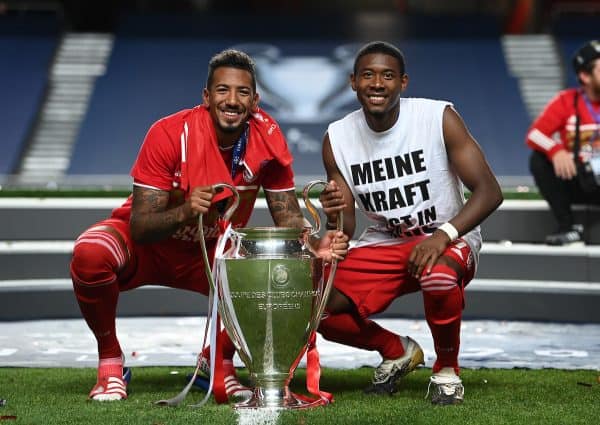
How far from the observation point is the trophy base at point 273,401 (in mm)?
4074

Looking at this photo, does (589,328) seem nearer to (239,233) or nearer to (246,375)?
(246,375)

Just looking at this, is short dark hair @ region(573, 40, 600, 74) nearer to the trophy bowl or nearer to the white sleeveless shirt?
the white sleeveless shirt

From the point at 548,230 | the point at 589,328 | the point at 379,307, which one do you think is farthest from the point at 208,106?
the point at 548,230

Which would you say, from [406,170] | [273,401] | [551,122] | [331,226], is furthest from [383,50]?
[551,122]

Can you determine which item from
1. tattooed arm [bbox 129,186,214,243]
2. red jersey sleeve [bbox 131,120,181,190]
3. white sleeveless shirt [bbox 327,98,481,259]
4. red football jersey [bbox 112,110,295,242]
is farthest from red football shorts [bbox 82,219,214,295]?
white sleeveless shirt [bbox 327,98,481,259]

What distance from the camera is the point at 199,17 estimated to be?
17391mm

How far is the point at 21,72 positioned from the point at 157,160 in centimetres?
1215

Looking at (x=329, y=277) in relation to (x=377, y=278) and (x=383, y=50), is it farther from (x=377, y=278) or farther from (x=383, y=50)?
(x=383, y=50)

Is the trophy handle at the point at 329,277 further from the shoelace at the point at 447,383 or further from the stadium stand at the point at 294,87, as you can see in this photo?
the stadium stand at the point at 294,87

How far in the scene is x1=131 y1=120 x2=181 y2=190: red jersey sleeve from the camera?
4.33m

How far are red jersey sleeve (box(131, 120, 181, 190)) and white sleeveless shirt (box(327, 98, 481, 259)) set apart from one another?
0.65 meters

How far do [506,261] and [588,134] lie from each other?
903mm

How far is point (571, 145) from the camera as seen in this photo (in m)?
Answer: 7.30

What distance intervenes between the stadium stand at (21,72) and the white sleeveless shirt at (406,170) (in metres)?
10.1
